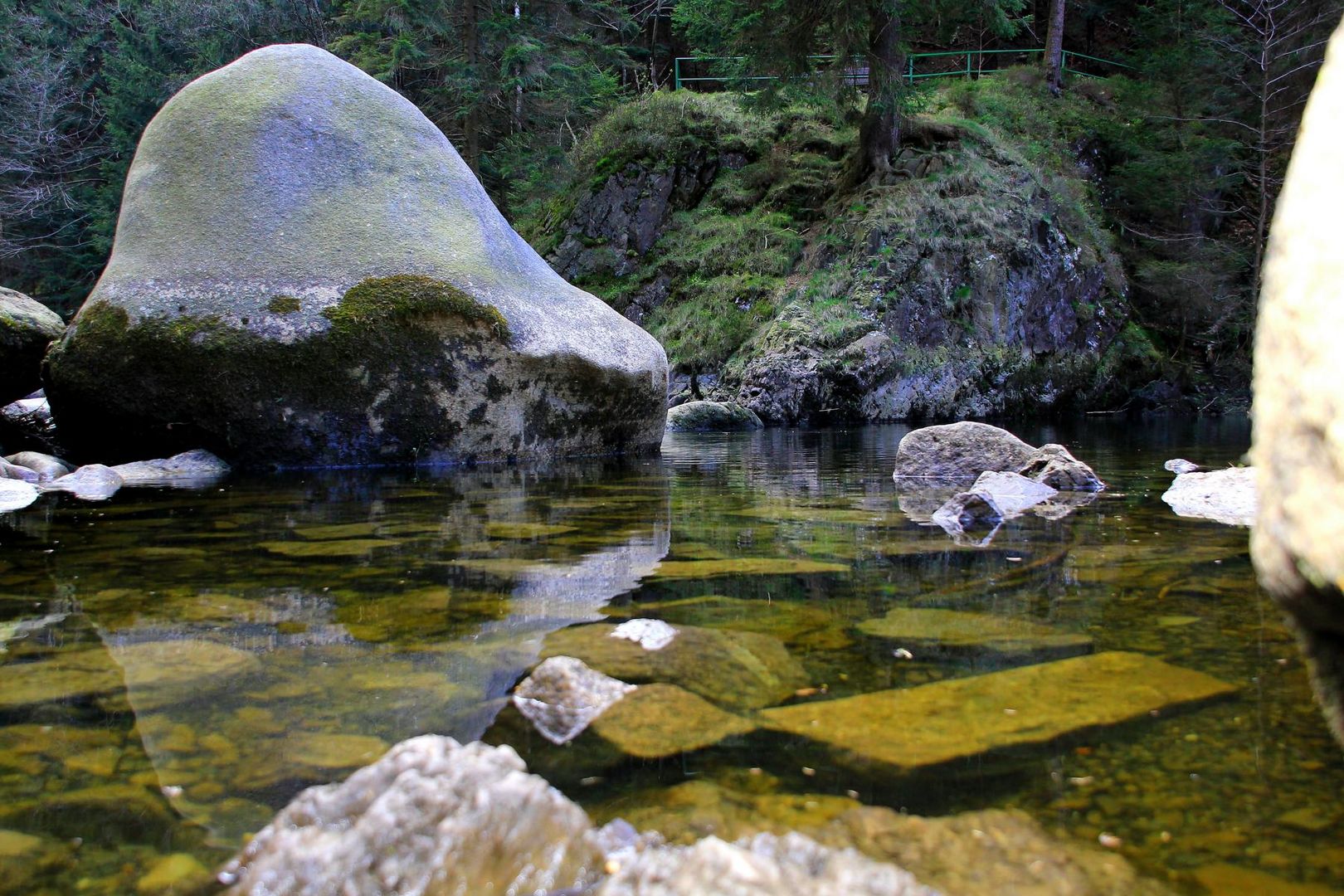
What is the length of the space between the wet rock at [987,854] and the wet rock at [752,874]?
0.04 meters

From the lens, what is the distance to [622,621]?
2.29m

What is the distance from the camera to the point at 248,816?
A: 1.28m

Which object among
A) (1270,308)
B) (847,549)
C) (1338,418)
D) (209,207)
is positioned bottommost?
(847,549)

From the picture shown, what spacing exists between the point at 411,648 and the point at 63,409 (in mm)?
5709

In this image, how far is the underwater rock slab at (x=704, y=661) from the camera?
70.0 inches

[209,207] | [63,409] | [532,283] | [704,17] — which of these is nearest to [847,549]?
[532,283]

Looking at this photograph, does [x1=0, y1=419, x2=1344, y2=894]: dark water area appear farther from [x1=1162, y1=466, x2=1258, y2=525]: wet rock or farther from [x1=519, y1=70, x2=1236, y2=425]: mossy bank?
[x1=519, y1=70, x2=1236, y2=425]: mossy bank

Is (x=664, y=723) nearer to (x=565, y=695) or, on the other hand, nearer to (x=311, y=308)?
(x=565, y=695)

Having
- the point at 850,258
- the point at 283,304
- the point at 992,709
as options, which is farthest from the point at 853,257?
the point at 992,709

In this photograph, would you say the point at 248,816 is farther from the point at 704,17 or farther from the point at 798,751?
the point at 704,17

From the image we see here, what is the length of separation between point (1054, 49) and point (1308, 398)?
24.2 meters

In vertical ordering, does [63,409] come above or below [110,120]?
below

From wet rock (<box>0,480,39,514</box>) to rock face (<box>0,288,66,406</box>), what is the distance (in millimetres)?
2778

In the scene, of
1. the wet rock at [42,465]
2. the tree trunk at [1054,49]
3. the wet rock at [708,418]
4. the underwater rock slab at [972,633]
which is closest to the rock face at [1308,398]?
the underwater rock slab at [972,633]
